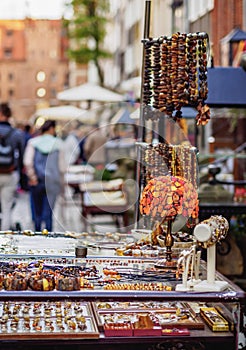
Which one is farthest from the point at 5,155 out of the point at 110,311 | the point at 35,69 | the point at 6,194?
the point at 35,69

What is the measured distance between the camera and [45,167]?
13.5 metres

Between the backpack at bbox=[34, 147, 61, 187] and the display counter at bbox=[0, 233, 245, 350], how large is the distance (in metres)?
7.45

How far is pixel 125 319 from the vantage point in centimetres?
552

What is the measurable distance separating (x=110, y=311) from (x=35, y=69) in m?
111

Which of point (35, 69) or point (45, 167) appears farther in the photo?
point (35, 69)

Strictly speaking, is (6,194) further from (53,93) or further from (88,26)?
(53,93)

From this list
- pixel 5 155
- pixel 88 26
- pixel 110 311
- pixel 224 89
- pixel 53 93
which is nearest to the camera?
pixel 110 311

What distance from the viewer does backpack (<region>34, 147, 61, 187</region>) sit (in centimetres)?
1344

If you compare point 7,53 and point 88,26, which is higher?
point 7,53

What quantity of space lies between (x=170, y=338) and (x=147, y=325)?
0.16 m

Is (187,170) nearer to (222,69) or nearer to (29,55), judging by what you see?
(222,69)

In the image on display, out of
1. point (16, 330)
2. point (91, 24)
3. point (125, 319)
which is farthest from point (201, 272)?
point (91, 24)

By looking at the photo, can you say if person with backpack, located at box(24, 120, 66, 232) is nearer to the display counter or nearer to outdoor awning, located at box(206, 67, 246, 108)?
outdoor awning, located at box(206, 67, 246, 108)

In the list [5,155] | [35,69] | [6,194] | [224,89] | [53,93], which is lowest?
[6,194]
